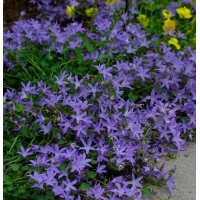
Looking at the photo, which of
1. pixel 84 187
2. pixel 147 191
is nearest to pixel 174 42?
pixel 147 191

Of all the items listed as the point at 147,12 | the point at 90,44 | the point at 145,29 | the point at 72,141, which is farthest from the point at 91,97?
the point at 147,12

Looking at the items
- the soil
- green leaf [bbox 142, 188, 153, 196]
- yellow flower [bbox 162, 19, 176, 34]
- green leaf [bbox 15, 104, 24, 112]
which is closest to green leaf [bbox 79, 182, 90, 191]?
green leaf [bbox 142, 188, 153, 196]

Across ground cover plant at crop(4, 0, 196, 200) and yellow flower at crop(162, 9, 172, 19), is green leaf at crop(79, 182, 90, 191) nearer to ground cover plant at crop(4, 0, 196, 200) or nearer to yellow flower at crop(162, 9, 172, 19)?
ground cover plant at crop(4, 0, 196, 200)

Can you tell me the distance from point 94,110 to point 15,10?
5.67ft

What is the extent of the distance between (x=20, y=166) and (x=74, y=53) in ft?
2.81

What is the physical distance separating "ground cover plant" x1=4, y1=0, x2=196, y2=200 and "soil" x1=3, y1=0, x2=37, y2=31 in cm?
65

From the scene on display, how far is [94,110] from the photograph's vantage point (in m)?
2.47

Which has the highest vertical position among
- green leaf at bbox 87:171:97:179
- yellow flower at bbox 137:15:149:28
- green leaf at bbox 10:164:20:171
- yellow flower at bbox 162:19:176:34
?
yellow flower at bbox 137:15:149:28

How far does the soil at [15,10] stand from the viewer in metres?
3.84

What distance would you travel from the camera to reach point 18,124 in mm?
2422

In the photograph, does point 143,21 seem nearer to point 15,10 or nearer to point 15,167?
point 15,10

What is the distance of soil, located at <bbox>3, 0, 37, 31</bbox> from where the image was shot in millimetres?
3842

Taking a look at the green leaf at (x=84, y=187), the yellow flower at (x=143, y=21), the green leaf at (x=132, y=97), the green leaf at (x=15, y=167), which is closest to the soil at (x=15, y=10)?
the yellow flower at (x=143, y=21)

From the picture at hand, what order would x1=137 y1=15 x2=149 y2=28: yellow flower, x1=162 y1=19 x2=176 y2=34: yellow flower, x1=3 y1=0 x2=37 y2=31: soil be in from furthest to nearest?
x1=3 y1=0 x2=37 y2=31: soil, x1=137 y1=15 x2=149 y2=28: yellow flower, x1=162 y1=19 x2=176 y2=34: yellow flower
